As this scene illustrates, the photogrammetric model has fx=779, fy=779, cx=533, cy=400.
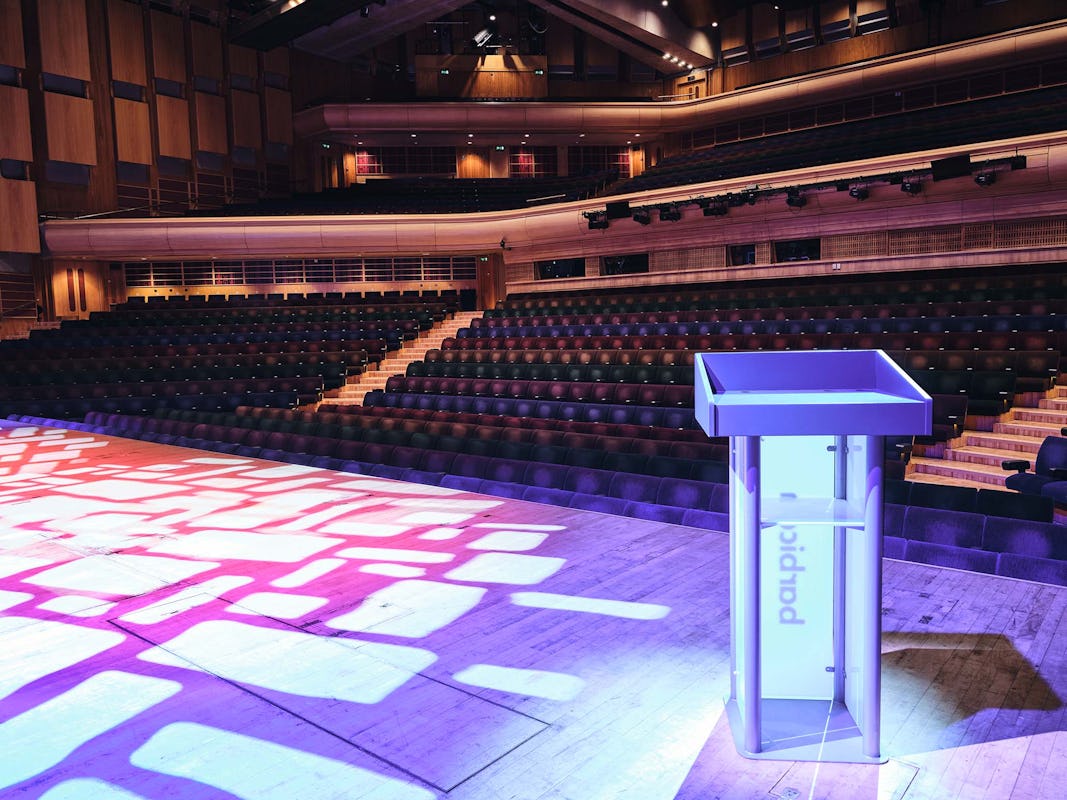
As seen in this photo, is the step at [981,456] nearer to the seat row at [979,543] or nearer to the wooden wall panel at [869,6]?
the seat row at [979,543]

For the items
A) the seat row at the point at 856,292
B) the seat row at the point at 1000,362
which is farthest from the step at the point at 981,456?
the seat row at the point at 856,292

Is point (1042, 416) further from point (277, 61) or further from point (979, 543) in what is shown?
point (277, 61)

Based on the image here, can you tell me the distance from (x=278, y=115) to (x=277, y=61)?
93 centimetres

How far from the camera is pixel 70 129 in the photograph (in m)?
11.1

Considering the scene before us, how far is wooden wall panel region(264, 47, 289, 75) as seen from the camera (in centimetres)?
1346

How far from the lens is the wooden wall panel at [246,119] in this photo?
1301 cm

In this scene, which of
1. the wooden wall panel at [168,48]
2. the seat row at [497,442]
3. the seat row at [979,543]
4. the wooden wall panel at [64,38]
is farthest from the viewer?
the wooden wall panel at [168,48]

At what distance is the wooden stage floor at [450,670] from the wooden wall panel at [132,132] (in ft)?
34.5

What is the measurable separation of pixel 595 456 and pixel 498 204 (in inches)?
343

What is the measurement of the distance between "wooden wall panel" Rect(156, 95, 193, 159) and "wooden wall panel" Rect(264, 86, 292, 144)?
1423 millimetres

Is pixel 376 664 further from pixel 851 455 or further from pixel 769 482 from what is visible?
pixel 851 455

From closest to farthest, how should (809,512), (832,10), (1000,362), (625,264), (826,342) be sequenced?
(809,512)
(1000,362)
(826,342)
(625,264)
(832,10)

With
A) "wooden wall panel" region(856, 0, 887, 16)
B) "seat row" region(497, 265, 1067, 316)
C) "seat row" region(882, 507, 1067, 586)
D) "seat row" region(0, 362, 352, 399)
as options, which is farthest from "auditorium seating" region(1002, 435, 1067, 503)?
"wooden wall panel" region(856, 0, 887, 16)

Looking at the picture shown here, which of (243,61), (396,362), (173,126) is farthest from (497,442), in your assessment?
(243,61)
